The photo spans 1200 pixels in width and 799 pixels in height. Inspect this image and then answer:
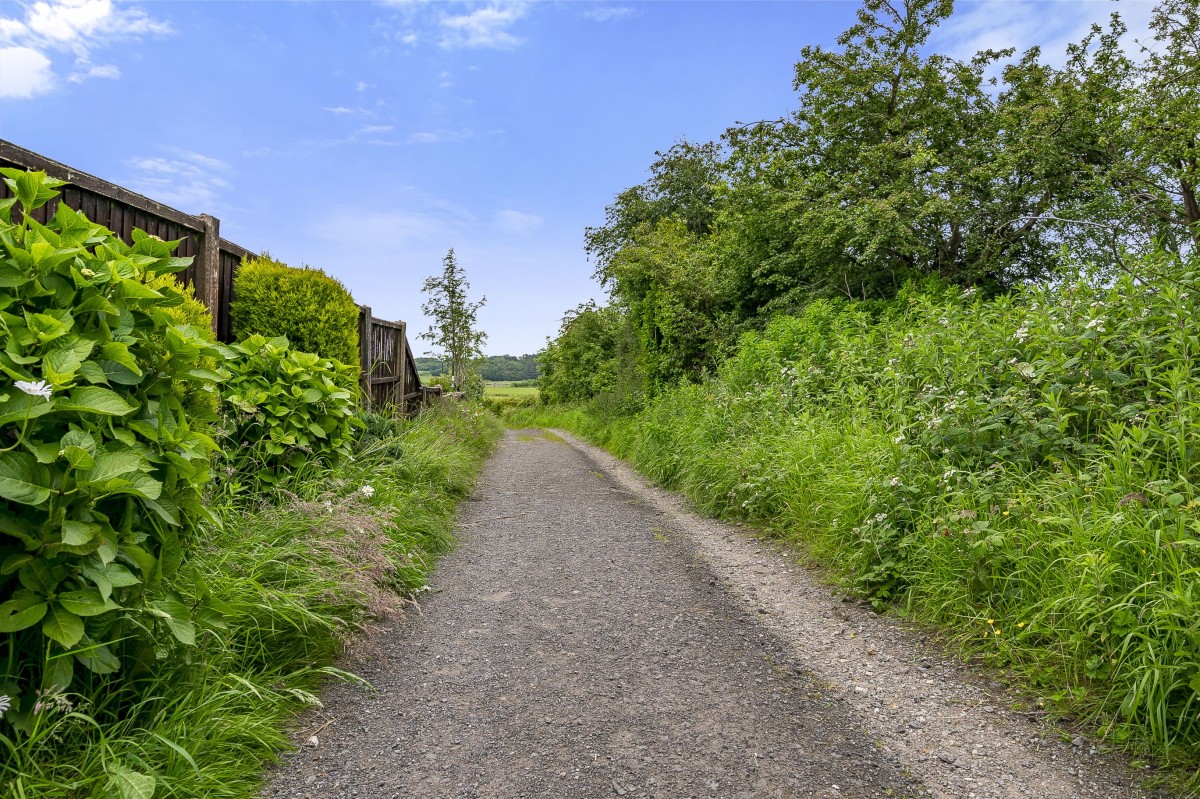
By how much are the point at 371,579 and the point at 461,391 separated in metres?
11.9

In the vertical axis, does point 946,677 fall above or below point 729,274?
below

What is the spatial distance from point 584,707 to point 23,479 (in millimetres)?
2081

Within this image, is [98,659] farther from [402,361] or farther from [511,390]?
[511,390]

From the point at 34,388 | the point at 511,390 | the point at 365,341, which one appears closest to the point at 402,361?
the point at 365,341

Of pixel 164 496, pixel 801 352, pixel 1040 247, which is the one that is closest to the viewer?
pixel 164 496

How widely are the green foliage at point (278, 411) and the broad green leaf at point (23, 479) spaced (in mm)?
2383

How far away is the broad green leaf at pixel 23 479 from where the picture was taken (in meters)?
1.66

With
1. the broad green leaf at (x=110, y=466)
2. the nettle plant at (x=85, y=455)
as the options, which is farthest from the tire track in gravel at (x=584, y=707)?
the broad green leaf at (x=110, y=466)

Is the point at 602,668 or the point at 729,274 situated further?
the point at 729,274

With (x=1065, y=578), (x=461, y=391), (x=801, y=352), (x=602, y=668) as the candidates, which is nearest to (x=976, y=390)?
(x=1065, y=578)

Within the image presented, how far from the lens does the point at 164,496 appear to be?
2.08 m

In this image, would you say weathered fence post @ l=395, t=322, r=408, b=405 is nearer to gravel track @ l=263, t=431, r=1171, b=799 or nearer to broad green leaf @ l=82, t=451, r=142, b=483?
gravel track @ l=263, t=431, r=1171, b=799

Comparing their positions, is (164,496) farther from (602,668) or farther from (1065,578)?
→ (1065,578)

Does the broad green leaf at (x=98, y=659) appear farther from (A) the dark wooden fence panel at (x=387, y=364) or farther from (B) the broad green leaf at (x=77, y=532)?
(A) the dark wooden fence panel at (x=387, y=364)
